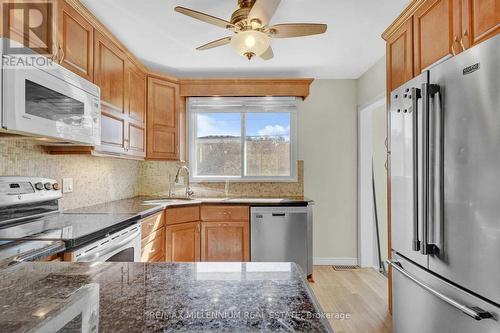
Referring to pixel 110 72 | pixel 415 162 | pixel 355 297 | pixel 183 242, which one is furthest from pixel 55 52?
pixel 355 297

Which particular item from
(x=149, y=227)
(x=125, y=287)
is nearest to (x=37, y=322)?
(x=125, y=287)

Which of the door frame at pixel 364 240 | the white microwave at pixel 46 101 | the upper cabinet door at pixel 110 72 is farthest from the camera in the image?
the door frame at pixel 364 240

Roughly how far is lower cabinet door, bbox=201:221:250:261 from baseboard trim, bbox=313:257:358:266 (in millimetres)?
1208

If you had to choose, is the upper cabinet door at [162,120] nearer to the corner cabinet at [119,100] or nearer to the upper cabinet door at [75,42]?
the corner cabinet at [119,100]

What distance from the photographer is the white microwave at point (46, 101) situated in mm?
1329

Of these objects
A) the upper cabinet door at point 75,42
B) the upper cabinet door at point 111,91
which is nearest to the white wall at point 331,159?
the upper cabinet door at point 111,91

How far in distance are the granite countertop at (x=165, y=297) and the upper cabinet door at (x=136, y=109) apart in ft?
7.13

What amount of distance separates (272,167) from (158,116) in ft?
5.15

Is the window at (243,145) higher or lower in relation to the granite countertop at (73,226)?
higher

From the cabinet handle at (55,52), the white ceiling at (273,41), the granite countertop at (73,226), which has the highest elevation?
the white ceiling at (273,41)

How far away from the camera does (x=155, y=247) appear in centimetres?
264

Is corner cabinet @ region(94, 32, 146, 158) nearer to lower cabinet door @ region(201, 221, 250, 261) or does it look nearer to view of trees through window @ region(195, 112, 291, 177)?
view of trees through window @ region(195, 112, 291, 177)

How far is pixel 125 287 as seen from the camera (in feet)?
2.26

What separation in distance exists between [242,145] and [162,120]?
106 cm
